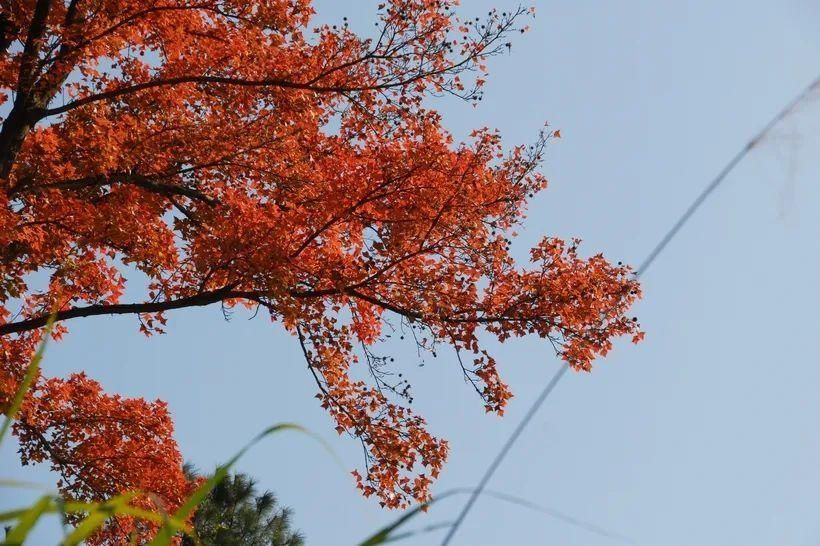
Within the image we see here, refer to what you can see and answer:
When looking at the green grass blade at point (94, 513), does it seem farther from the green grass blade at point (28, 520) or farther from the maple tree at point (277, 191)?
the maple tree at point (277, 191)

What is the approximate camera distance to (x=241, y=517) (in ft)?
54.1

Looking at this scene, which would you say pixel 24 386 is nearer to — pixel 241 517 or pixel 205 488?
pixel 205 488

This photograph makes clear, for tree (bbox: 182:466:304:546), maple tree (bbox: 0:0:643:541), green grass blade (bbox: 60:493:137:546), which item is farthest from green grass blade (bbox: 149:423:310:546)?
tree (bbox: 182:466:304:546)

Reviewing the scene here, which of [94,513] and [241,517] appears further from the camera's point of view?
[241,517]

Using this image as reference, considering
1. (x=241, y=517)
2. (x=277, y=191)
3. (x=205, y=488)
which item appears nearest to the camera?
(x=205, y=488)

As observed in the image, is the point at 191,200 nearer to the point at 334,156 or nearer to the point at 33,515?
the point at 334,156

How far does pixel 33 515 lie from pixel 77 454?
8.89m

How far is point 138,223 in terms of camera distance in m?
8.21

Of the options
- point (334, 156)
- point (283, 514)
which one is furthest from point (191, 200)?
point (283, 514)

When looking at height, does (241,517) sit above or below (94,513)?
above

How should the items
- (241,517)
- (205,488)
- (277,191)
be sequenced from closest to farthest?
(205,488) < (277,191) < (241,517)

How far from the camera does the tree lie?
53.0 feet

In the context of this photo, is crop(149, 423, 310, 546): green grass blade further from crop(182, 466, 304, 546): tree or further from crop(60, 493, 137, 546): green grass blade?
crop(182, 466, 304, 546): tree

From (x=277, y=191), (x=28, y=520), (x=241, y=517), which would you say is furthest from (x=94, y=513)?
(x=241, y=517)
